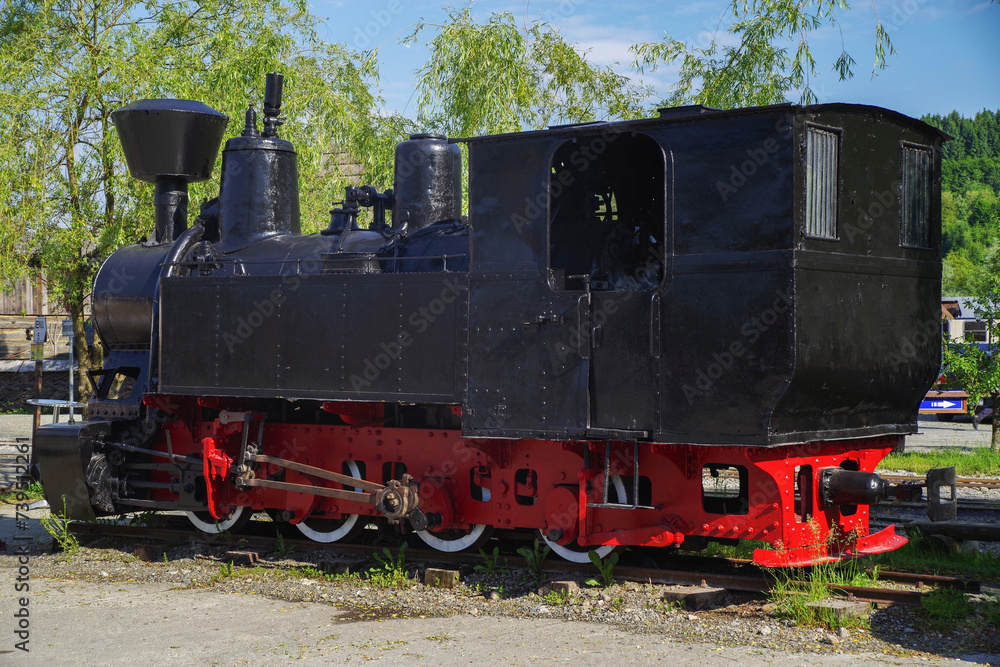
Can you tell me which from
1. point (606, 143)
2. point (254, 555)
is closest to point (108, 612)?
point (254, 555)

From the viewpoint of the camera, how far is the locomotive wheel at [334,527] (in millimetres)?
8250

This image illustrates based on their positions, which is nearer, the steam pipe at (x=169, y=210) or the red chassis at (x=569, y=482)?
the red chassis at (x=569, y=482)

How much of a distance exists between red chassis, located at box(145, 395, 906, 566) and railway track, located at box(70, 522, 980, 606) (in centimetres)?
23

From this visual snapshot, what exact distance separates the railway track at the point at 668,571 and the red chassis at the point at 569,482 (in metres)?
0.23

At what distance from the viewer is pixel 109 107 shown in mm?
14852

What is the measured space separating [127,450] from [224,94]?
765 centimetres

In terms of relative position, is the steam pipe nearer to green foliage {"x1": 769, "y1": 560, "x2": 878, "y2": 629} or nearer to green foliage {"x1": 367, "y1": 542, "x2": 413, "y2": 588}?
green foliage {"x1": 367, "y1": 542, "x2": 413, "y2": 588}

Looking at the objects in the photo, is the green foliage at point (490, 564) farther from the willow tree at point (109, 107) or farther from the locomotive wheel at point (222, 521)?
the willow tree at point (109, 107)

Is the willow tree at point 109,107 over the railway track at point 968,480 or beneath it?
over

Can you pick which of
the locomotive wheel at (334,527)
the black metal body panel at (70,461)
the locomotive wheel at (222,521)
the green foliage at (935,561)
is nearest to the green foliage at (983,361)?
the green foliage at (935,561)

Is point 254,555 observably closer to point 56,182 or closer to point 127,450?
point 127,450

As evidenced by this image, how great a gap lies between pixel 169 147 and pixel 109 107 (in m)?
6.56

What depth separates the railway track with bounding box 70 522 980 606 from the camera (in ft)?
20.5

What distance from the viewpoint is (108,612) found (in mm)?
6516
